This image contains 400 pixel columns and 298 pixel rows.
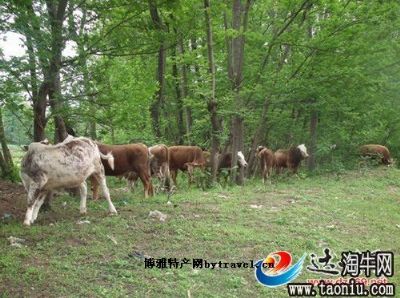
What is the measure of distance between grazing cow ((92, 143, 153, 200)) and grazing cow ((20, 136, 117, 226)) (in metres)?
2.49

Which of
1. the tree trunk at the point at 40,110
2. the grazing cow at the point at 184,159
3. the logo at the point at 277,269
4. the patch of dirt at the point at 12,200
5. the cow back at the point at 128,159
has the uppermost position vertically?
the tree trunk at the point at 40,110

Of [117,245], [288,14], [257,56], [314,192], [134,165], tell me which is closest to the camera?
[117,245]

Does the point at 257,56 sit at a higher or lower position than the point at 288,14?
lower

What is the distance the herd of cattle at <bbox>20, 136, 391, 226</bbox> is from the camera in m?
7.34

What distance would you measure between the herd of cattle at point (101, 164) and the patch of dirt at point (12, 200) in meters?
0.79

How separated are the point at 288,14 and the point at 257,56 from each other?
1758 millimetres

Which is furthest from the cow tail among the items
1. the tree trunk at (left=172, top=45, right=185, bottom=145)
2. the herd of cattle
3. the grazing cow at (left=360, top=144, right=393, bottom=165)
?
the grazing cow at (left=360, top=144, right=393, bottom=165)

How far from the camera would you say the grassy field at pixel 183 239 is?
5094 millimetres

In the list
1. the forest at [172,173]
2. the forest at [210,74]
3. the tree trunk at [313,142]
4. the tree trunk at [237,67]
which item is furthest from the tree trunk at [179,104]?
the tree trunk at [313,142]

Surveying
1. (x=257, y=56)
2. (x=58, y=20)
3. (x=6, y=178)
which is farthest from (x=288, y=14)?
(x=6, y=178)

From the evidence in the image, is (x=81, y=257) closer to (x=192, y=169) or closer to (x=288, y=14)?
(x=192, y=169)

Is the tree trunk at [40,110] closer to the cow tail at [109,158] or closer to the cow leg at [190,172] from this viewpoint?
the cow tail at [109,158]

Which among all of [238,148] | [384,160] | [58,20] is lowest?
[384,160]

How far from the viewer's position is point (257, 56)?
49.1ft
